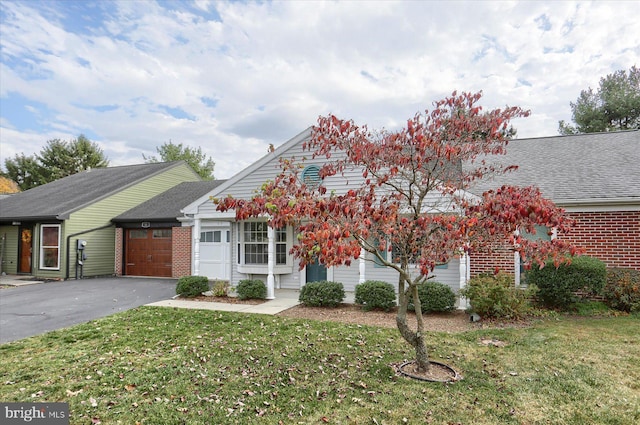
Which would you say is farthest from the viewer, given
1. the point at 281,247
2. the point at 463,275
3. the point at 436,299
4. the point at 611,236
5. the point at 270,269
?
the point at 281,247

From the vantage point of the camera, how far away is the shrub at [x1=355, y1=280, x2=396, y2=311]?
28.9ft

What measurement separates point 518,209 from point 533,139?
39.1ft

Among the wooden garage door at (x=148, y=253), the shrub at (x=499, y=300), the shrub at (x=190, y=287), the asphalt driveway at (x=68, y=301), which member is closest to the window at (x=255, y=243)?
the shrub at (x=190, y=287)

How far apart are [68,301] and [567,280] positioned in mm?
12929

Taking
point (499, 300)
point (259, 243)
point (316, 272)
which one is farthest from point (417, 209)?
point (259, 243)

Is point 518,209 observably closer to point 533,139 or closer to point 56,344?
→ point 56,344

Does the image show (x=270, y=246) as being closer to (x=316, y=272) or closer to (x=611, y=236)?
(x=316, y=272)

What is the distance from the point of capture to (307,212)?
3.85 meters

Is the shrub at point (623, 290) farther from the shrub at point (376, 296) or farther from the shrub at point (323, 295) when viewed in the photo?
the shrub at point (323, 295)

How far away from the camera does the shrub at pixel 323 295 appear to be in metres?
9.29

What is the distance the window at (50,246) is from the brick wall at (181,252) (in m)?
4.81

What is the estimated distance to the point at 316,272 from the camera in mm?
11844

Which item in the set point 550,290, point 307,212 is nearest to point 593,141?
point 550,290

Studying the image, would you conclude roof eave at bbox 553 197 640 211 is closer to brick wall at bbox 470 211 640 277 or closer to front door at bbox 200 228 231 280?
brick wall at bbox 470 211 640 277
